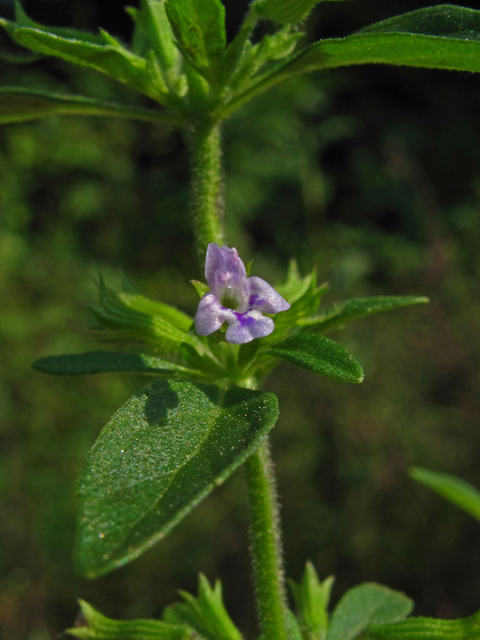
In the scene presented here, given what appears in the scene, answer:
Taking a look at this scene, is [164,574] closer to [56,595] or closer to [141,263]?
[56,595]

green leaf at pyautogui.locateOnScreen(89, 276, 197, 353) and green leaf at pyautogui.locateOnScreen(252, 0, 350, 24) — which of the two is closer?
green leaf at pyautogui.locateOnScreen(252, 0, 350, 24)

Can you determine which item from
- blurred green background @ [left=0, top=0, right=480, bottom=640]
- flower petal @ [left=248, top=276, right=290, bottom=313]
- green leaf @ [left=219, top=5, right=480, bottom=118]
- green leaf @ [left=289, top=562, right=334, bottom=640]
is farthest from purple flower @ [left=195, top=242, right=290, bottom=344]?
blurred green background @ [left=0, top=0, right=480, bottom=640]

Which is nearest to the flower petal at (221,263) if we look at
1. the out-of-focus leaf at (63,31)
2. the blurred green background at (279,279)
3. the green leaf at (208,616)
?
the out-of-focus leaf at (63,31)

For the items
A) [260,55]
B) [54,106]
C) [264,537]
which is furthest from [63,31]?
[264,537]

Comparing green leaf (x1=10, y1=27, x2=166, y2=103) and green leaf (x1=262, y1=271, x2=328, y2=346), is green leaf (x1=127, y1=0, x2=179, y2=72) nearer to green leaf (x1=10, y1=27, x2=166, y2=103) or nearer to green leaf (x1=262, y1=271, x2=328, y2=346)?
green leaf (x1=10, y1=27, x2=166, y2=103)

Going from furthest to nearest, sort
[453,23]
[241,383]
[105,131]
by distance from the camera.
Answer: [105,131], [241,383], [453,23]

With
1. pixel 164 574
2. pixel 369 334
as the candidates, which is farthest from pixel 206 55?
pixel 369 334
